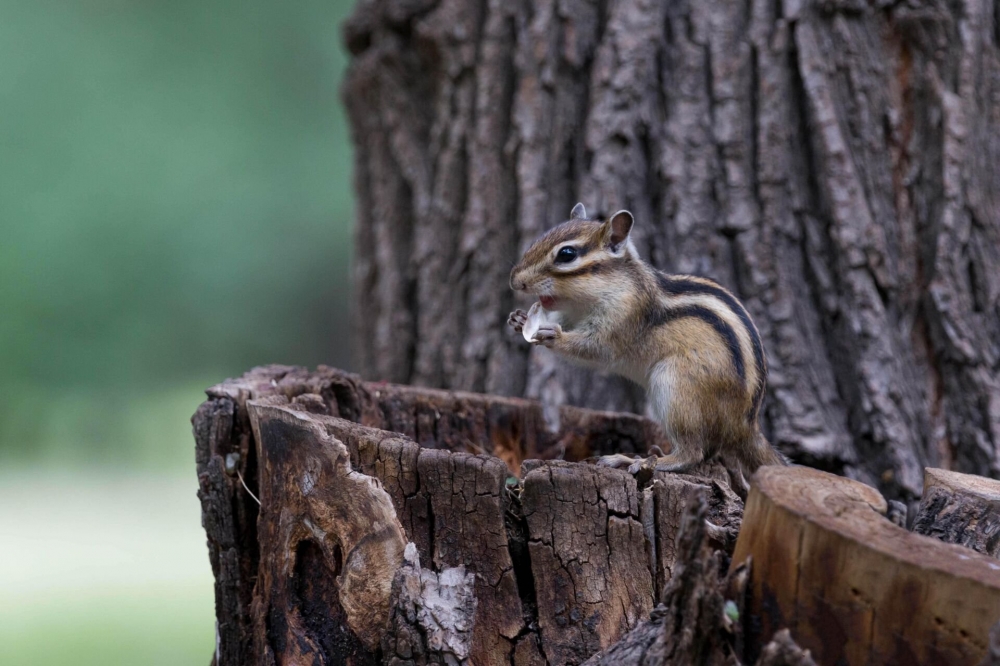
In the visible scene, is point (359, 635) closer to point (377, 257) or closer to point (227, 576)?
point (227, 576)

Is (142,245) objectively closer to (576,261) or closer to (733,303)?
(576,261)

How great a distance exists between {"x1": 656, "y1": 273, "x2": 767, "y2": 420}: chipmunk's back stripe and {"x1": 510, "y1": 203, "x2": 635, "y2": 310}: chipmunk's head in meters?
0.19

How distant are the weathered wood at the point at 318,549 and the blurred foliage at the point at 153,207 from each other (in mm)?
4731

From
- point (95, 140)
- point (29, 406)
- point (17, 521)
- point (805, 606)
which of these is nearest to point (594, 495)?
point (805, 606)

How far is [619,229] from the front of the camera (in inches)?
119

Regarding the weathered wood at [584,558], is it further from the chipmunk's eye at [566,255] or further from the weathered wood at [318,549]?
the chipmunk's eye at [566,255]

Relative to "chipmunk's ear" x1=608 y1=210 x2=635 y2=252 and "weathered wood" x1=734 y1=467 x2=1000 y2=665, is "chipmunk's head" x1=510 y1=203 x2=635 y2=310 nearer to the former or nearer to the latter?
"chipmunk's ear" x1=608 y1=210 x2=635 y2=252

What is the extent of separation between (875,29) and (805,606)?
112 inches

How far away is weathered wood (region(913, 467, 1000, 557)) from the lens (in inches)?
76.7

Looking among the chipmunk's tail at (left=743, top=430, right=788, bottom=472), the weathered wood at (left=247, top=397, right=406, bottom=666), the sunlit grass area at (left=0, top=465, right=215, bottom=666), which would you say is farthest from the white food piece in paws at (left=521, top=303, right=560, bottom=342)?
the sunlit grass area at (left=0, top=465, right=215, bottom=666)

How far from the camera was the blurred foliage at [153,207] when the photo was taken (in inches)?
246

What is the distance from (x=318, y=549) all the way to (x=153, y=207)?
5413 millimetres

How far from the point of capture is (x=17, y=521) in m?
5.38

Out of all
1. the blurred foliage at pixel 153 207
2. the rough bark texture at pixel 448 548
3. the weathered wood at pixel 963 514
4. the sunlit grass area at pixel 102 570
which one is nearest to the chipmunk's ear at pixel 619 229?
the rough bark texture at pixel 448 548
